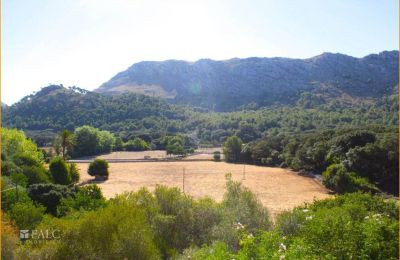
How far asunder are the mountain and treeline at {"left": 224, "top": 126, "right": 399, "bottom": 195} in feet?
324

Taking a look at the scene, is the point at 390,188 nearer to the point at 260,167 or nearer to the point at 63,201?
the point at 260,167

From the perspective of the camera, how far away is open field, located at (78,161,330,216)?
32.7 meters

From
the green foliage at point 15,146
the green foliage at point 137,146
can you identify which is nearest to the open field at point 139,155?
the green foliage at point 137,146

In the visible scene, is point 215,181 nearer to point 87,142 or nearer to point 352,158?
point 352,158

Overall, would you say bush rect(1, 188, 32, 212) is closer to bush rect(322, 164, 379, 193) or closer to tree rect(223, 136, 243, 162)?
bush rect(322, 164, 379, 193)

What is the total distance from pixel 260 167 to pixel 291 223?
40578 millimetres

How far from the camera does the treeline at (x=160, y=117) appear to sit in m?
90.5

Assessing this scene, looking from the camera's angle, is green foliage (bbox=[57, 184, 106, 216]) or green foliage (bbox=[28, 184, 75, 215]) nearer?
green foliage (bbox=[57, 184, 106, 216])

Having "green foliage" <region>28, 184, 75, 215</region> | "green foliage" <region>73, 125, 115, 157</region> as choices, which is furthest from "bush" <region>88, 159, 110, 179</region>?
"green foliage" <region>73, 125, 115, 157</region>

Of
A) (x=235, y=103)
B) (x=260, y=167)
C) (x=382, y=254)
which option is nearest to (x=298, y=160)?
(x=260, y=167)

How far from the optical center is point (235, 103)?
6166 inches

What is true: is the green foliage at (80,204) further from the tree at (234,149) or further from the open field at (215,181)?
the tree at (234,149)

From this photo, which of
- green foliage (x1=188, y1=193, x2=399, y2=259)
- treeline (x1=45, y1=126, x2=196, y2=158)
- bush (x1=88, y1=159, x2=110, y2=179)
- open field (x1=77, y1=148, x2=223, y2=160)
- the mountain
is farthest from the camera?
the mountain

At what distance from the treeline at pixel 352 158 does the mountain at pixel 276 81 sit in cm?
9865
